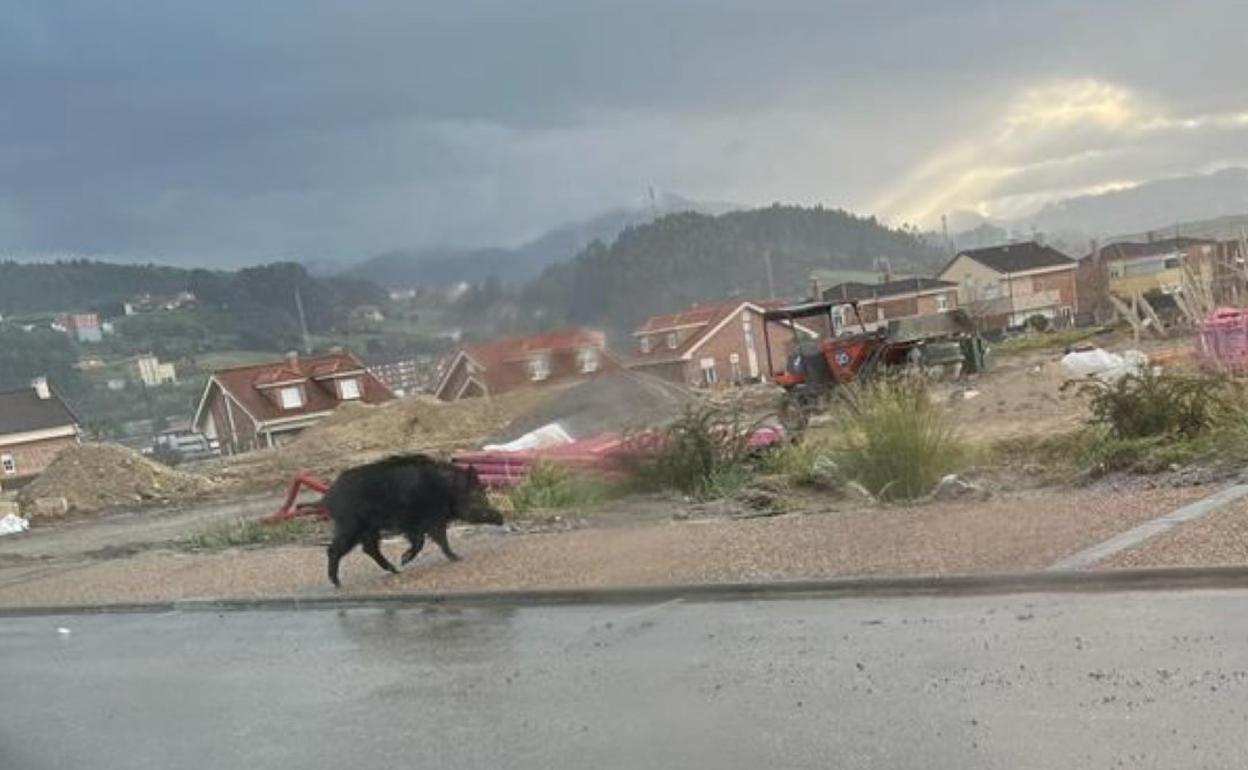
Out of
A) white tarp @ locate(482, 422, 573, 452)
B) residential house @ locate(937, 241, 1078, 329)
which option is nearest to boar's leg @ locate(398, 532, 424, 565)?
white tarp @ locate(482, 422, 573, 452)

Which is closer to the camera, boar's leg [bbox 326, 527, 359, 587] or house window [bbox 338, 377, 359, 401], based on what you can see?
boar's leg [bbox 326, 527, 359, 587]

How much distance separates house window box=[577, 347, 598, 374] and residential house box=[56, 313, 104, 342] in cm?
952

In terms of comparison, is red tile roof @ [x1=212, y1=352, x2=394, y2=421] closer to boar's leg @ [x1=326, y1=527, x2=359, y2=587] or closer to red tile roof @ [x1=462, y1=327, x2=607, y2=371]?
boar's leg @ [x1=326, y1=527, x2=359, y2=587]

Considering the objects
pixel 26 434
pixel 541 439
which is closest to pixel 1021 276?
pixel 26 434

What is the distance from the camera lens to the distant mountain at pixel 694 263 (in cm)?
1066

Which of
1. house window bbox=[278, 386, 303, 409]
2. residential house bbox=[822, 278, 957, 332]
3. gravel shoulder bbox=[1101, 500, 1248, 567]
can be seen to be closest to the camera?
gravel shoulder bbox=[1101, 500, 1248, 567]

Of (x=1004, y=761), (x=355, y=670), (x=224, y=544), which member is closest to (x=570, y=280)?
(x=355, y=670)

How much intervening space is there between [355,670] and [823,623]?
10.8 feet

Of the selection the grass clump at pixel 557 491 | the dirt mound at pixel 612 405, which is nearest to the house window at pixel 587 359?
the dirt mound at pixel 612 405

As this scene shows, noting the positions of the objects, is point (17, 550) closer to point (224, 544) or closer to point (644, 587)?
point (224, 544)

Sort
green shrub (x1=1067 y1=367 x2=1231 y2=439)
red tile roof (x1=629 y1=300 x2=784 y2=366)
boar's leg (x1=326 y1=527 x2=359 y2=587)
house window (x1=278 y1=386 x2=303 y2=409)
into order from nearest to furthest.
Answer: red tile roof (x1=629 y1=300 x2=784 y2=366) < boar's leg (x1=326 y1=527 x2=359 y2=587) < green shrub (x1=1067 y1=367 x2=1231 y2=439) < house window (x1=278 y1=386 x2=303 y2=409)

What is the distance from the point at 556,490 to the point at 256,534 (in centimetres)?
481

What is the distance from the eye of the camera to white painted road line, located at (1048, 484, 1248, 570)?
29.8ft

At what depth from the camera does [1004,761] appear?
5391 millimetres
